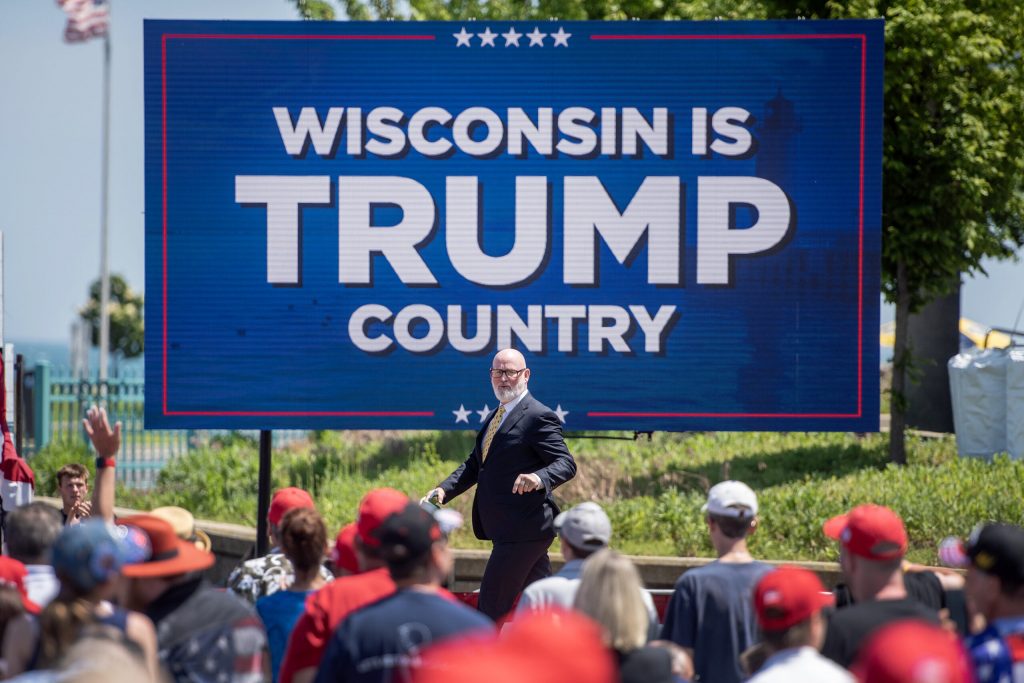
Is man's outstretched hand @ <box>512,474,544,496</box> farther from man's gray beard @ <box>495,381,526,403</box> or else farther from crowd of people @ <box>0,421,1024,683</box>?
crowd of people @ <box>0,421,1024,683</box>

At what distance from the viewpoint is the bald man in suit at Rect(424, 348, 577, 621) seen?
730 centimetres

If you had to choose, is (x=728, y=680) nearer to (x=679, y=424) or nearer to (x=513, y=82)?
(x=679, y=424)

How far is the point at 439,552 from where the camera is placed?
3.85 metres

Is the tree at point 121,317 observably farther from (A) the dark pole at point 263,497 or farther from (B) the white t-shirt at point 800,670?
(B) the white t-shirt at point 800,670

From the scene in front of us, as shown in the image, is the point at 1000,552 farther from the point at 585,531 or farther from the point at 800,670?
the point at 585,531

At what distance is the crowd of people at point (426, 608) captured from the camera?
3.26 metres

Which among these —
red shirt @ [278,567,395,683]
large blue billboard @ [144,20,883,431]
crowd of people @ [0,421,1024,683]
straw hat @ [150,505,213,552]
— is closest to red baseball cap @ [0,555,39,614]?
crowd of people @ [0,421,1024,683]

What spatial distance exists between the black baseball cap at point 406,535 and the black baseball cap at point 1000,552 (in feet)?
5.85

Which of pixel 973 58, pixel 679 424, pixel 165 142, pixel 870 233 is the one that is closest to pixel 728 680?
pixel 679 424

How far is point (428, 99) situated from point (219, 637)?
6.65 metres

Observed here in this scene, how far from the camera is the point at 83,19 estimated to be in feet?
90.2

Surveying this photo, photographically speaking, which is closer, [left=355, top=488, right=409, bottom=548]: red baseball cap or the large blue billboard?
[left=355, top=488, right=409, bottom=548]: red baseball cap

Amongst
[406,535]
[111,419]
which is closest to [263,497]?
[406,535]

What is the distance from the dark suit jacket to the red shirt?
3.17 m
